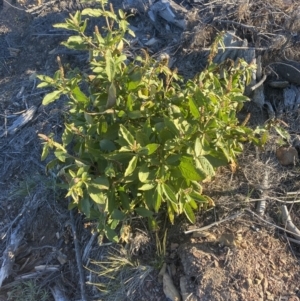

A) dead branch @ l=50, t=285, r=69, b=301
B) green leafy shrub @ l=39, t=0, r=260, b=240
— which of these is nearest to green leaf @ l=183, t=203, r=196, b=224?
green leafy shrub @ l=39, t=0, r=260, b=240

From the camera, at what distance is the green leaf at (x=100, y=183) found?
7.60 ft

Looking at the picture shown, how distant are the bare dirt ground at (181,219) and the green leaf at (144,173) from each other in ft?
1.96

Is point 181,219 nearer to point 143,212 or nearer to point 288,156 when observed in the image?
point 143,212

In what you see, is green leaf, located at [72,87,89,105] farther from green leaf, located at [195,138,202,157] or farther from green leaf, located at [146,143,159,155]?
green leaf, located at [195,138,202,157]

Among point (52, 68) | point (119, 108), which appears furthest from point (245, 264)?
point (52, 68)

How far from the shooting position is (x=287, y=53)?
3.38 m

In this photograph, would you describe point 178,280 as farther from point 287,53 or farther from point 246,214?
point 287,53

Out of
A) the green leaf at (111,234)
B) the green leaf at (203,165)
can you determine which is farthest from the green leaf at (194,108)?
the green leaf at (111,234)

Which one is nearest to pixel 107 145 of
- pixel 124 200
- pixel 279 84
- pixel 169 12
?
pixel 124 200

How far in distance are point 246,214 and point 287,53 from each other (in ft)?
4.24

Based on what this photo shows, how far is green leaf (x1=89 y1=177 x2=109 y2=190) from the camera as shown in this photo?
7.60 ft

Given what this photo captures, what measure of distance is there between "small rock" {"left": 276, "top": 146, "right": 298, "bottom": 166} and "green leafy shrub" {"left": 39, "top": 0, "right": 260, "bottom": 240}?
0.46 meters

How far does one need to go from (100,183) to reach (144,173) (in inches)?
8.8

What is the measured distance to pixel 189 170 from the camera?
237cm
